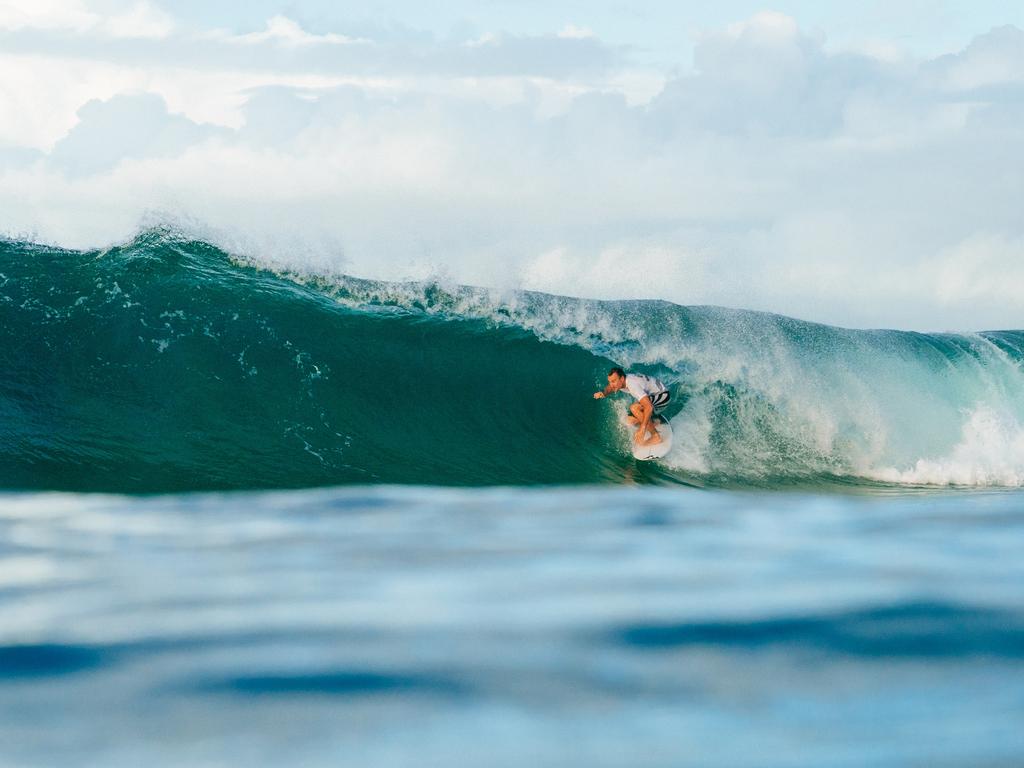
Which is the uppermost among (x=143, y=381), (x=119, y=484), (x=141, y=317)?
(x=141, y=317)

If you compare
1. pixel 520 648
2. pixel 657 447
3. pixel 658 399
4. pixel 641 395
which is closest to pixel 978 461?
pixel 657 447

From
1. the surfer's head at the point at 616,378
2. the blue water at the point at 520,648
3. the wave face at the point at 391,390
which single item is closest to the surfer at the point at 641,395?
the surfer's head at the point at 616,378

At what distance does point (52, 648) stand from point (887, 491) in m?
9.12

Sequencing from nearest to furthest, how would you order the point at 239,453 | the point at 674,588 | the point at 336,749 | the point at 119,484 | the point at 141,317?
the point at 336,749 < the point at 674,588 < the point at 119,484 < the point at 239,453 < the point at 141,317

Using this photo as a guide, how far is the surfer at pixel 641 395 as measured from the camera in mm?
9062

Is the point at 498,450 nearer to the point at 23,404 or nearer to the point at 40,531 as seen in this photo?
the point at 23,404

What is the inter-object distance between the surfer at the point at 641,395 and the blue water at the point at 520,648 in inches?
168

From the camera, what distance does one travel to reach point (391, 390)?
10.7 metres

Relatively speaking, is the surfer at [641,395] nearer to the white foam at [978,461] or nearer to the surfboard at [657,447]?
the surfboard at [657,447]

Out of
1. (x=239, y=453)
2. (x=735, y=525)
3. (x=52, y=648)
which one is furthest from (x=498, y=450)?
(x=52, y=648)

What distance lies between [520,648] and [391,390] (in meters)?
7.90

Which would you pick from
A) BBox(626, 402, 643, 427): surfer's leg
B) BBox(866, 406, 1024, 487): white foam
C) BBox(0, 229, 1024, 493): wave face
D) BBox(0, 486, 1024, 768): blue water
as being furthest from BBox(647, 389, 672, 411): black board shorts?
BBox(0, 486, 1024, 768): blue water

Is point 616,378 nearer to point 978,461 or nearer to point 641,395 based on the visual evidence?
point 641,395

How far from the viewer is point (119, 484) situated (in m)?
8.20
